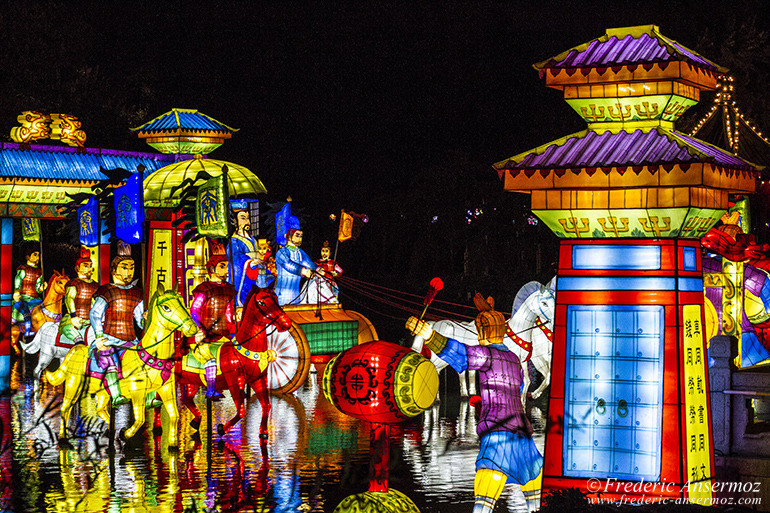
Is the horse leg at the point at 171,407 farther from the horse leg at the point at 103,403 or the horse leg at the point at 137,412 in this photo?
the horse leg at the point at 103,403

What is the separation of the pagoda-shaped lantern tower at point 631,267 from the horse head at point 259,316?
4826mm

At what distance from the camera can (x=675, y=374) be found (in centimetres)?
769

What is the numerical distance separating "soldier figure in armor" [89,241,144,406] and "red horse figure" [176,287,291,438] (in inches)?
29.2

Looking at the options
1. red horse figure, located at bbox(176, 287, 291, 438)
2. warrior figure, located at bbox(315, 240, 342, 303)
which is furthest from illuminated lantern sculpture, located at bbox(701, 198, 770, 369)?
warrior figure, located at bbox(315, 240, 342, 303)

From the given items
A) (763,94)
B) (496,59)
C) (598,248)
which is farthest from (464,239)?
(598,248)

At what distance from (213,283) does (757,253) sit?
6224 mm

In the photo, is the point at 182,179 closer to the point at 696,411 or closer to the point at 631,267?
the point at 631,267

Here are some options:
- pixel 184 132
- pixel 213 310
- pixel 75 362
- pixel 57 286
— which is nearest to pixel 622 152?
pixel 213 310

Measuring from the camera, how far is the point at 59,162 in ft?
60.0

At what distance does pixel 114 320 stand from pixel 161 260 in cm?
487

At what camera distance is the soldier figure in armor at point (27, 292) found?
22.2 meters

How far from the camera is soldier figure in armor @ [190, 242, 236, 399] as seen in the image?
12648 mm

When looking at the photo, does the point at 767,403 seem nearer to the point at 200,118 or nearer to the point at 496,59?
the point at 200,118

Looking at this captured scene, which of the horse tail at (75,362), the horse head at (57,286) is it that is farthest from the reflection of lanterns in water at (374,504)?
the horse head at (57,286)
